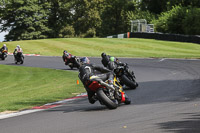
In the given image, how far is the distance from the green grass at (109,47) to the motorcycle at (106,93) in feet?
82.9

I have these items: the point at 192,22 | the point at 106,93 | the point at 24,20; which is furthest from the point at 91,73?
the point at 24,20

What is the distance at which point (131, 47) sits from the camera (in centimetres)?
4019

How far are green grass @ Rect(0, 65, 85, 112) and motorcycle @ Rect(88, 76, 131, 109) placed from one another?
2.55 meters

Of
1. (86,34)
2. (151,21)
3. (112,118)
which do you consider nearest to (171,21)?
(151,21)

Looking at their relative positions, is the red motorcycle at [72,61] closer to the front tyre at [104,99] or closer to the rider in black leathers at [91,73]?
the rider in black leathers at [91,73]

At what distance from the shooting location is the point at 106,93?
902 cm

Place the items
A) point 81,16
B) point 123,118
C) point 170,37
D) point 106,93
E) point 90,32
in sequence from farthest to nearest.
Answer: point 81,16
point 90,32
point 170,37
point 106,93
point 123,118

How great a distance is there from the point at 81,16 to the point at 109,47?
37293 mm

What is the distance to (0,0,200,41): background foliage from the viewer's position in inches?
2436

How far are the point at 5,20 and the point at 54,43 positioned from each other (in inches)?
1218

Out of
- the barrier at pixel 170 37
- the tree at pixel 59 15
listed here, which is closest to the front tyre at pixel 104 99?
the barrier at pixel 170 37

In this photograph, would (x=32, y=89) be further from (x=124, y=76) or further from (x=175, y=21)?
(x=175, y=21)

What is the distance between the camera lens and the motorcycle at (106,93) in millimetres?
8633

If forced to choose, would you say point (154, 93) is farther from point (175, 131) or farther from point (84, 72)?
point (175, 131)
